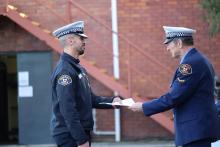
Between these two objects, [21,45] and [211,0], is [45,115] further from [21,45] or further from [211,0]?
[211,0]

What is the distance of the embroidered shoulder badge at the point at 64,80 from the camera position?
5348 millimetres

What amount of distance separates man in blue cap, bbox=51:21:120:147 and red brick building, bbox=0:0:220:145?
589cm

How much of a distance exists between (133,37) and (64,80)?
6.66 meters

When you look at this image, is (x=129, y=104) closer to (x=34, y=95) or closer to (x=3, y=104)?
(x=34, y=95)

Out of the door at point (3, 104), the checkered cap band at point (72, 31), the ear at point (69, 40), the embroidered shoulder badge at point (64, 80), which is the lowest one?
the door at point (3, 104)

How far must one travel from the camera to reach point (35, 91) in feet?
40.2

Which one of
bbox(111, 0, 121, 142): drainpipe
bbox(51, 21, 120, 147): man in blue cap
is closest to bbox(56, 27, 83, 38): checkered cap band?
bbox(51, 21, 120, 147): man in blue cap

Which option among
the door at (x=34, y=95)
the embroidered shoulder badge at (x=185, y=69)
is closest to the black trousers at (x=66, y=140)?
the embroidered shoulder badge at (x=185, y=69)

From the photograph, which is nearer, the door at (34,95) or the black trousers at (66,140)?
the black trousers at (66,140)

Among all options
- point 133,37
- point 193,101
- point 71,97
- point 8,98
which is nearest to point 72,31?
point 71,97

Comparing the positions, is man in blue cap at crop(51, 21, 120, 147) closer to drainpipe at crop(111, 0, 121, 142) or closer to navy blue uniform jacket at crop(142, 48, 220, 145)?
navy blue uniform jacket at crop(142, 48, 220, 145)

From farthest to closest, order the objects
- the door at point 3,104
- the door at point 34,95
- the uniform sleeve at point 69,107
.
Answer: the door at point 3,104, the door at point 34,95, the uniform sleeve at point 69,107

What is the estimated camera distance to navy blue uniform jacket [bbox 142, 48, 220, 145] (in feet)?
17.3

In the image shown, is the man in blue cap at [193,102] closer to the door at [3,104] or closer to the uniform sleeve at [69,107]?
the uniform sleeve at [69,107]
